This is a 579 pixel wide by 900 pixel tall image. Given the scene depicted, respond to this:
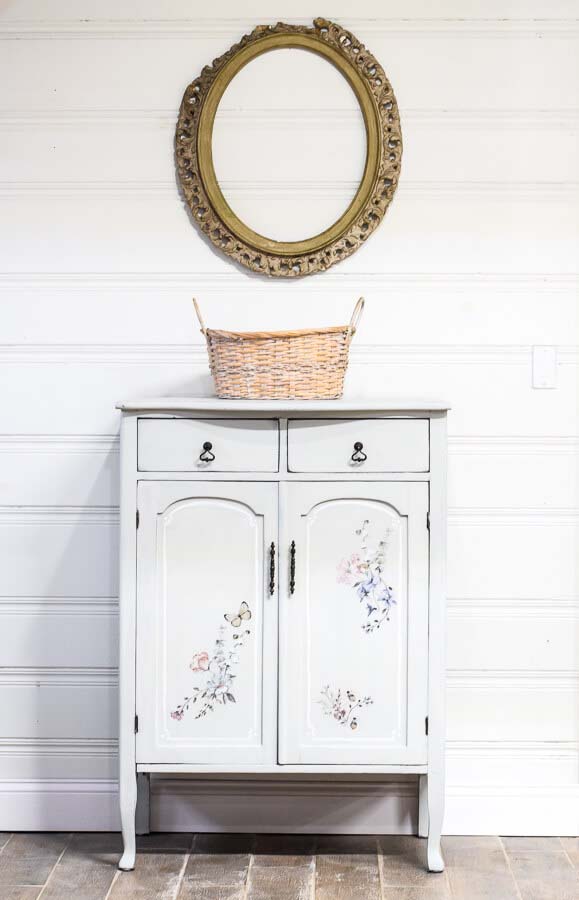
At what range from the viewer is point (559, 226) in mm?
2572

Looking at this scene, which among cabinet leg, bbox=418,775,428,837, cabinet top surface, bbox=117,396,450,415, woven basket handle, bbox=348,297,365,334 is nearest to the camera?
cabinet top surface, bbox=117,396,450,415

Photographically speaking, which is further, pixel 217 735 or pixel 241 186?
pixel 241 186

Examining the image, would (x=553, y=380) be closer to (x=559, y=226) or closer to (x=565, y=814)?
(x=559, y=226)

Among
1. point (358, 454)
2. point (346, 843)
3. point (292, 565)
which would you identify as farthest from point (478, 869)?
point (358, 454)

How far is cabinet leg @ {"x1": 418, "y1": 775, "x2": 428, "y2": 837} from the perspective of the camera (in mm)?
2514

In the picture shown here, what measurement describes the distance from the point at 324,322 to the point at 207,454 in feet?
1.93

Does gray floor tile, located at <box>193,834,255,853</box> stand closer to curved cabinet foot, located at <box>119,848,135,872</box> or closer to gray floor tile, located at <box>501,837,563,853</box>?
curved cabinet foot, located at <box>119,848,135,872</box>

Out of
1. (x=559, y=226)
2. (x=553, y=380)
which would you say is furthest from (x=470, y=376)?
(x=559, y=226)

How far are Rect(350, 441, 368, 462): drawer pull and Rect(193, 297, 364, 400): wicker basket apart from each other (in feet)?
0.49

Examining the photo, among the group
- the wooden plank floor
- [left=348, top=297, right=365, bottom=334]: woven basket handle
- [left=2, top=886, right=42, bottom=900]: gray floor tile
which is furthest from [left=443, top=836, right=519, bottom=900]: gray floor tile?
[left=348, top=297, right=365, bottom=334]: woven basket handle

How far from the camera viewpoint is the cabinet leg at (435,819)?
7.36 feet

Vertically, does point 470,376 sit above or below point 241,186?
below

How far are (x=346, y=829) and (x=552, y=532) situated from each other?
0.96 m

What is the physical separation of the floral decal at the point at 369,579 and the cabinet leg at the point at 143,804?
30.7 inches
